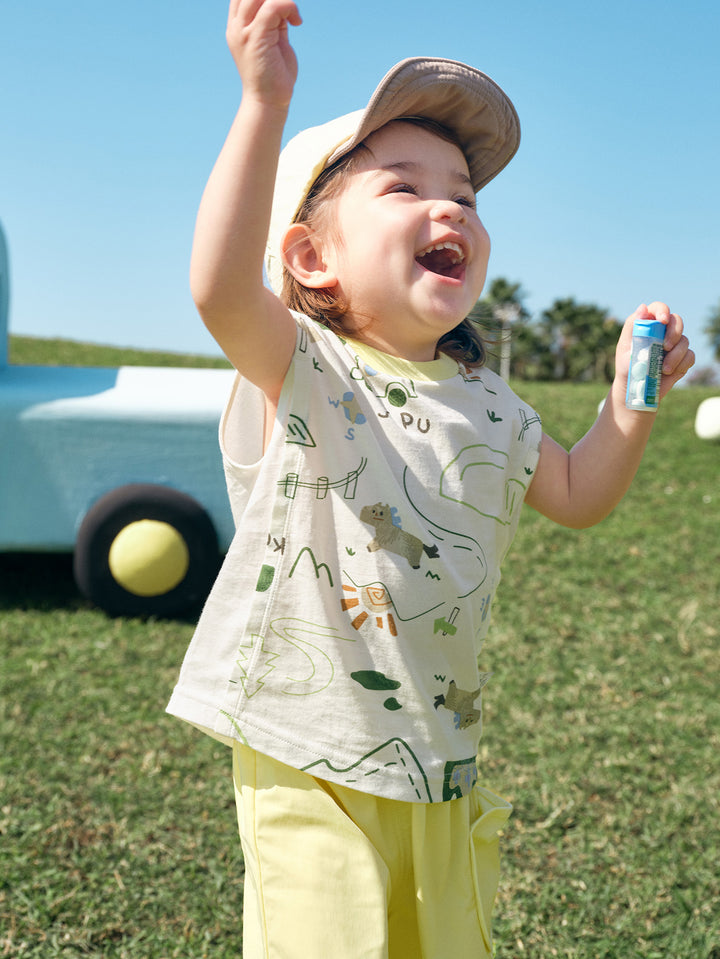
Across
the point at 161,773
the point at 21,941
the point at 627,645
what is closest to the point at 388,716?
the point at 21,941

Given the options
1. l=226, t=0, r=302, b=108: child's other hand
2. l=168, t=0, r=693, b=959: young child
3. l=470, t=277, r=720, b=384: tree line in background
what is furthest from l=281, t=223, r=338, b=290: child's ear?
l=470, t=277, r=720, b=384: tree line in background

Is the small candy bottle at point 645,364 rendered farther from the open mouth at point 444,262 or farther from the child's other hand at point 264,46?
the child's other hand at point 264,46

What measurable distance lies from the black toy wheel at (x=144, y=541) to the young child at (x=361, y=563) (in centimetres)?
286

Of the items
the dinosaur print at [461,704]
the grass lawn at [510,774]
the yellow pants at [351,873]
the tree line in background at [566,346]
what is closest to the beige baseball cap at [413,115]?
the dinosaur print at [461,704]

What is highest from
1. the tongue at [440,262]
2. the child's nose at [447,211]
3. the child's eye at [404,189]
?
the child's eye at [404,189]

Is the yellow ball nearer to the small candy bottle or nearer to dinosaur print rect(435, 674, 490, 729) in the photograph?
dinosaur print rect(435, 674, 490, 729)

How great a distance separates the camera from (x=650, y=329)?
1.47 m

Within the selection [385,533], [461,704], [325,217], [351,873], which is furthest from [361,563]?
[325,217]

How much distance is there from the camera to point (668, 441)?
743cm

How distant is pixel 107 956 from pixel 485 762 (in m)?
1.47

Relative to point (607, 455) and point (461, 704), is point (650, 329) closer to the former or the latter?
point (607, 455)

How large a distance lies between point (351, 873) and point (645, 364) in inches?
36.3

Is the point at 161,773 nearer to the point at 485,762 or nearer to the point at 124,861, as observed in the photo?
the point at 124,861

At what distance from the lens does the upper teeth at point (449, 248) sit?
1357 mm
